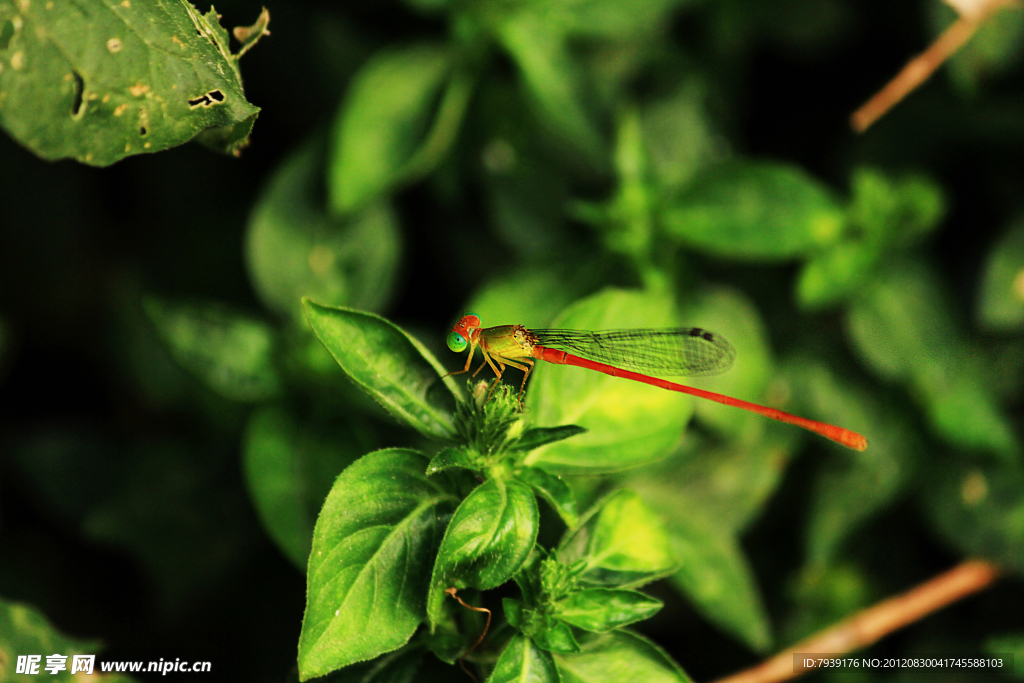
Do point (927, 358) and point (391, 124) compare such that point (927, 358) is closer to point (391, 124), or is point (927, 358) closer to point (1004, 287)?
point (1004, 287)

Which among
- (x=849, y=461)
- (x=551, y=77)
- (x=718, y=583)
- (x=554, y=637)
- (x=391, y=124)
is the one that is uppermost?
(x=551, y=77)

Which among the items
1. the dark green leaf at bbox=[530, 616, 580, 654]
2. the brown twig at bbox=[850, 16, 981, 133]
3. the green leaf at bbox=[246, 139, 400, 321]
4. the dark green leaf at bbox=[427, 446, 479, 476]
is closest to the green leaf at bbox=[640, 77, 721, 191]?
the brown twig at bbox=[850, 16, 981, 133]

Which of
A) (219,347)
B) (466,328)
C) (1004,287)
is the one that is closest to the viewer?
(466,328)

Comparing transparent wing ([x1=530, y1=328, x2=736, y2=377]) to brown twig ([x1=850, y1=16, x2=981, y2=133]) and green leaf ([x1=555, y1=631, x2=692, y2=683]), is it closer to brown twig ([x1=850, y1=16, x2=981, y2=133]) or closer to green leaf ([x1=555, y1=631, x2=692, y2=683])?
green leaf ([x1=555, y1=631, x2=692, y2=683])

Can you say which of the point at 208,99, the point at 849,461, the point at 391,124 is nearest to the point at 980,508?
the point at 849,461

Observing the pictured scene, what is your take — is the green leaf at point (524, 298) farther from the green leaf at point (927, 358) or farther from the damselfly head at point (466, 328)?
the green leaf at point (927, 358)

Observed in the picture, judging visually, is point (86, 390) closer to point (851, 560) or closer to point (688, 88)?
point (688, 88)
